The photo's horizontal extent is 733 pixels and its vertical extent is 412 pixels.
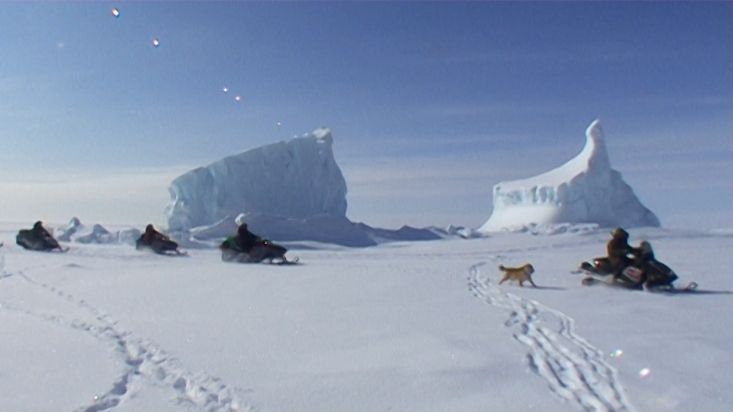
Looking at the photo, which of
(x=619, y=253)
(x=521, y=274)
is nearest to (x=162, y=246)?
(x=521, y=274)

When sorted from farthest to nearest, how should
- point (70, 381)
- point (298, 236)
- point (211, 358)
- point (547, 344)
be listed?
point (298, 236), point (547, 344), point (211, 358), point (70, 381)

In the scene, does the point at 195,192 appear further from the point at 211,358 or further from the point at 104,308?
the point at 211,358

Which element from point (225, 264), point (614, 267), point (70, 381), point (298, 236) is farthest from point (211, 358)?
point (298, 236)

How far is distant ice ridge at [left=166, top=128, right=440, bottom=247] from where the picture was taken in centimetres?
2983

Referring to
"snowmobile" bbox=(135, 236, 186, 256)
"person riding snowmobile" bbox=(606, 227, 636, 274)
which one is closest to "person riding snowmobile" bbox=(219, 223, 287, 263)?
"snowmobile" bbox=(135, 236, 186, 256)

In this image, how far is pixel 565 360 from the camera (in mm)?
5707

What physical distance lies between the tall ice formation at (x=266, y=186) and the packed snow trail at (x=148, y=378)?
24570 mm

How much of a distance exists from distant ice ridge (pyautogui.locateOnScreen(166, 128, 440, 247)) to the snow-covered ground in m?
18.2

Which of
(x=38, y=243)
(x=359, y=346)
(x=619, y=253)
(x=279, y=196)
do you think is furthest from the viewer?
(x=279, y=196)

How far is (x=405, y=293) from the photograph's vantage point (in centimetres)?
1012

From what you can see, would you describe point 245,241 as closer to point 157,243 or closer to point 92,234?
point 157,243

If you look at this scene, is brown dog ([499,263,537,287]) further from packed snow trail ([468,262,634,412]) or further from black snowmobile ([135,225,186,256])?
black snowmobile ([135,225,186,256])

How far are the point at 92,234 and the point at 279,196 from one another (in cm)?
1030

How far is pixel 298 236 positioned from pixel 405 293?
19.6m
